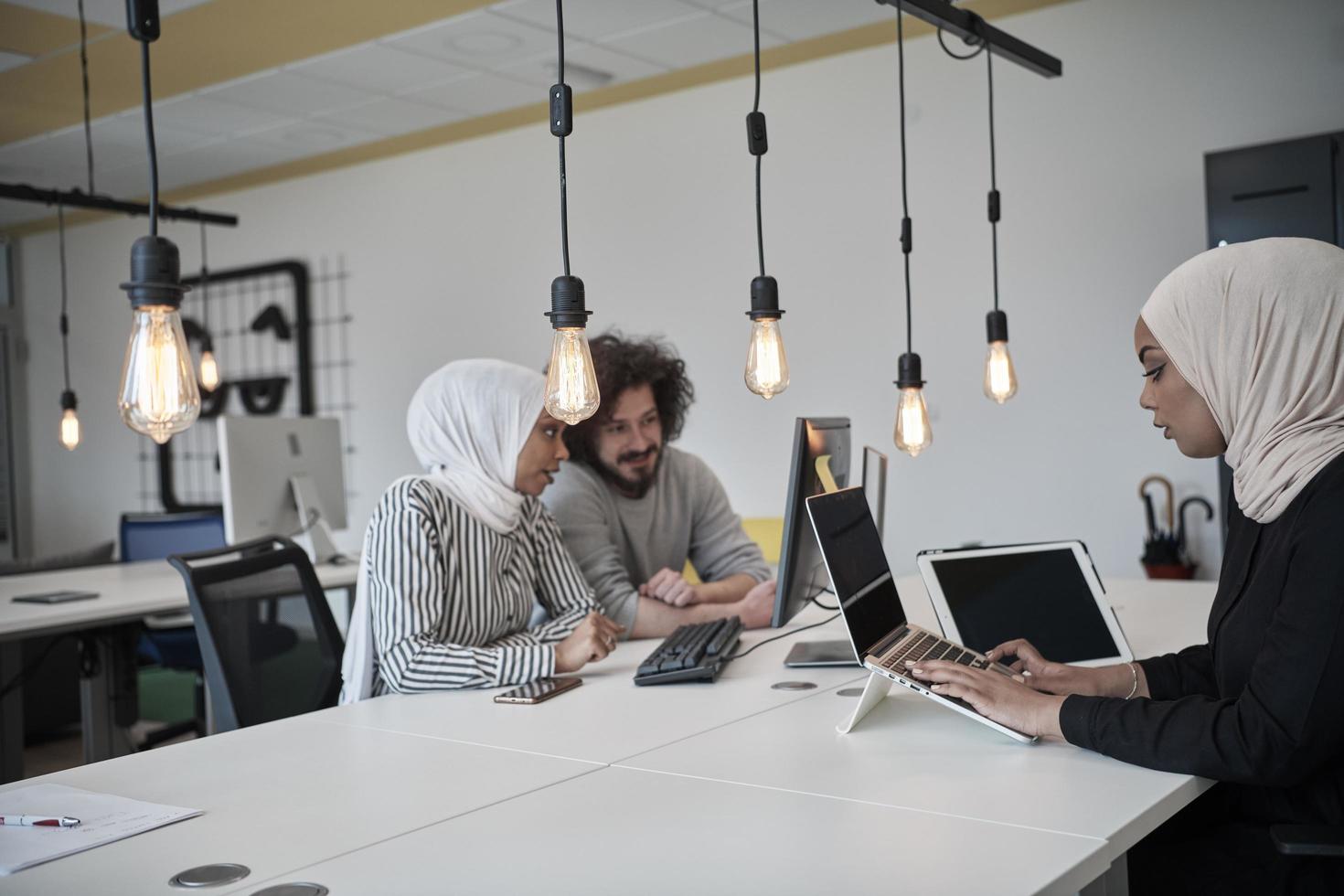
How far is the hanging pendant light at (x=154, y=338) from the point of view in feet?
4.09

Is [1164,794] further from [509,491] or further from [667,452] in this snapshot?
[667,452]

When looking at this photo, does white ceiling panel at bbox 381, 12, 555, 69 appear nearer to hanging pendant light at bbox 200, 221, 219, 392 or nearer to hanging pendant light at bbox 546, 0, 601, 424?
hanging pendant light at bbox 200, 221, 219, 392

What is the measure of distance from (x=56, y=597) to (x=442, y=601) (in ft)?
6.51

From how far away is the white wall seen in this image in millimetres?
4035

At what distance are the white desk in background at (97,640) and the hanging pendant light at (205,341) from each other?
5.71 ft

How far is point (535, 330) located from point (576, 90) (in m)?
1.16

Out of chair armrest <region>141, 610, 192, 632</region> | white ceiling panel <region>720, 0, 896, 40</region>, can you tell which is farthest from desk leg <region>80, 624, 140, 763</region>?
white ceiling panel <region>720, 0, 896, 40</region>

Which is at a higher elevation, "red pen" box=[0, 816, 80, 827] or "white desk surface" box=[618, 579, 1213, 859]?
"red pen" box=[0, 816, 80, 827]

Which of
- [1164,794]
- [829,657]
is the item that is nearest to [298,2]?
[829,657]

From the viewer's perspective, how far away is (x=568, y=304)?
167cm

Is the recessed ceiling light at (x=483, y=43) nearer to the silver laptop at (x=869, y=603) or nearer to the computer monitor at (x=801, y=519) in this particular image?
the computer monitor at (x=801, y=519)

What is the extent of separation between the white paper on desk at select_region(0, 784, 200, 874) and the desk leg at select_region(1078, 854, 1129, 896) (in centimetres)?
107

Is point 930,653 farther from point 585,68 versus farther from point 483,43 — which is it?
point 585,68

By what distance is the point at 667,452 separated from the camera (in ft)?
10.1
